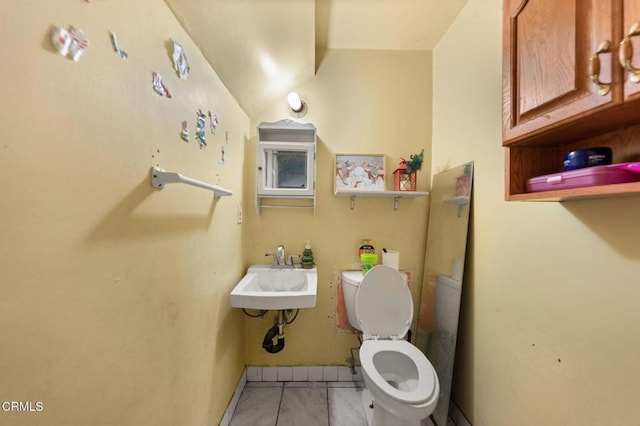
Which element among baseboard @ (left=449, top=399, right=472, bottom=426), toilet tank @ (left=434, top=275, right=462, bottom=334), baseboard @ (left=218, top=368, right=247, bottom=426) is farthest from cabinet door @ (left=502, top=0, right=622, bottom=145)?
baseboard @ (left=218, top=368, right=247, bottom=426)

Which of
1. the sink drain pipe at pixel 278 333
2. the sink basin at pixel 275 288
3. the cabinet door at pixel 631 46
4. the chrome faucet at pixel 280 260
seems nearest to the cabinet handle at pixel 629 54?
the cabinet door at pixel 631 46

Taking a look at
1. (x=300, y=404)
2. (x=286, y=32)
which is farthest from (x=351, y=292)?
(x=286, y=32)

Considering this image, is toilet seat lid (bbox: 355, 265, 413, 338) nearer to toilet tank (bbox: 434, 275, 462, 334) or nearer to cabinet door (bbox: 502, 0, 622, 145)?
toilet tank (bbox: 434, 275, 462, 334)

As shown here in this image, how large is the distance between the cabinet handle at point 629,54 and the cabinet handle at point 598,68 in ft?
0.12

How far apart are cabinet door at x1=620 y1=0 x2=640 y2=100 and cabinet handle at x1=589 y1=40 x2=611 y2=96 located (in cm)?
3

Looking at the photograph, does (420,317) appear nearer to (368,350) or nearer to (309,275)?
(368,350)

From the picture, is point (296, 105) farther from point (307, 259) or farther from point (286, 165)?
point (307, 259)

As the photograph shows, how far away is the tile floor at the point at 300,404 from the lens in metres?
1.46

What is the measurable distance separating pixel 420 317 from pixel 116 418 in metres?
1.78

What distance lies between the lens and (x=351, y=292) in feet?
5.53

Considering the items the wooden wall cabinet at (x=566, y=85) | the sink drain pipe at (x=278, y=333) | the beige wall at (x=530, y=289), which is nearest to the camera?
the wooden wall cabinet at (x=566, y=85)

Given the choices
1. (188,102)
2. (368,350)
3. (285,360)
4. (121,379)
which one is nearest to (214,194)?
(188,102)

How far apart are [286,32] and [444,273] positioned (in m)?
1.81

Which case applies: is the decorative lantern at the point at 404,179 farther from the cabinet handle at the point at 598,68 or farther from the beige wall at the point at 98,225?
the beige wall at the point at 98,225
